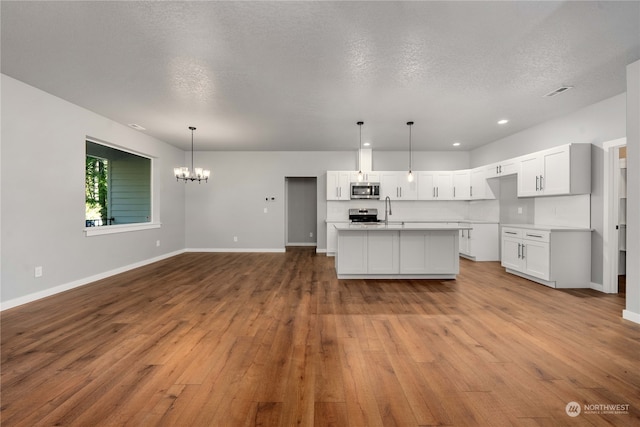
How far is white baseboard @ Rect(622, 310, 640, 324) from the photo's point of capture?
2.91 metres

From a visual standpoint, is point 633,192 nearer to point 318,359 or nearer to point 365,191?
point 318,359

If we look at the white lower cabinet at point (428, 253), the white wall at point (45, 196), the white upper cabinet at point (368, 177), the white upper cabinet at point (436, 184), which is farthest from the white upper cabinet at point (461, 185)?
the white wall at point (45, 196)

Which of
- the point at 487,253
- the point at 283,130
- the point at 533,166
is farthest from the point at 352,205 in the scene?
the point at 533,166

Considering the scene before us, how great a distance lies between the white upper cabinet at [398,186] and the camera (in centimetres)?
733

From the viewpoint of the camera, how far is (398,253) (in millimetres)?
4723

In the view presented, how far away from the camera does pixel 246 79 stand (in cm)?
340

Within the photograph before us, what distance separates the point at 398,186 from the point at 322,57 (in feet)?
16.3

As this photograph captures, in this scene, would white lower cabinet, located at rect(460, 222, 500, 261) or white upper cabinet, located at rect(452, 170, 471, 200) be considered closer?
white lower cabinet, located at rect(460, 222, 500, 261)

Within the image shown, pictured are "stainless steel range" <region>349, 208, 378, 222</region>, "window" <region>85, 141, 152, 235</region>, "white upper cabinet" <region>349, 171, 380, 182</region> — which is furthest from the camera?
"stainless steel range" <region>349, 208, 378, 222</region>

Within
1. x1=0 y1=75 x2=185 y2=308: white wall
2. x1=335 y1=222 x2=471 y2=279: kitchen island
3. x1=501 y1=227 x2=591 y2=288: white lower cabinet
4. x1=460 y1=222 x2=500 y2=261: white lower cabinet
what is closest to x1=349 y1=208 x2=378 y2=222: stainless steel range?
x1=460 y1=222 x2=500 y2=261: white lower cabinet

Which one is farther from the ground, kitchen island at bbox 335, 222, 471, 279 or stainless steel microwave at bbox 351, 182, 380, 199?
stainless steel microwave at bbox 351, 182, 380, 199

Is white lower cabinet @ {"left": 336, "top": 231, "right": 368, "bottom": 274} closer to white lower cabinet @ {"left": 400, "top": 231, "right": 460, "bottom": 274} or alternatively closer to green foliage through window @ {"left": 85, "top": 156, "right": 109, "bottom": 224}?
white lower cabinet @ {"left": 400, "top": 231, "right": 460, "bottom": 274}

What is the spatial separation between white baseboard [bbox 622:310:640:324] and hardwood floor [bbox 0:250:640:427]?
0.09 meters

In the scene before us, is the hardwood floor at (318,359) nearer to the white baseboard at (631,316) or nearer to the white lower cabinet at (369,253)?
the white baseboard at (631,316)
